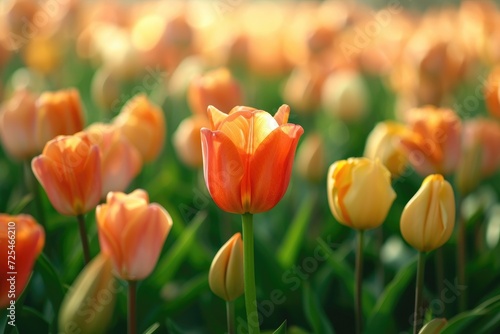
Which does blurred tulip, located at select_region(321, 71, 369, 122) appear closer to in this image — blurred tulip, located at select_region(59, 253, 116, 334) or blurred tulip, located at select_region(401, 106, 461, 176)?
blurred tulip, located at select_region(401, 106, 461, 176)

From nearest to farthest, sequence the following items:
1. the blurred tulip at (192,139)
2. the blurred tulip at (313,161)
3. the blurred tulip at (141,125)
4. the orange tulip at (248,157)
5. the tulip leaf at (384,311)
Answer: the orange tulip at (248,157)
the tulip leaf at (384,311)
the blurred tulip at (141,125)
the blurred tulip at (192,139)
the blurred tulip at (313,161)

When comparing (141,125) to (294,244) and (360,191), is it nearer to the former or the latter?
(294,244)

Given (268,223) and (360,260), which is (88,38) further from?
(360,260)

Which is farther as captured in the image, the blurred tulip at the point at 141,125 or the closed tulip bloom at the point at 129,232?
the blurred tulip at the point at 141,125

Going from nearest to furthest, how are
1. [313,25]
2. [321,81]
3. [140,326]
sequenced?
1. [140,326]
2. [321,81]
3. [313,25]

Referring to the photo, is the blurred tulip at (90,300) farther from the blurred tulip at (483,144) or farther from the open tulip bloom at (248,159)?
the blurred tulip at (483,144)

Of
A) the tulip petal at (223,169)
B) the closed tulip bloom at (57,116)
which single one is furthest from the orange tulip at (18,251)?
the closed tulip bloom at (57,116)

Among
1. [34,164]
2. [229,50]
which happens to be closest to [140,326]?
[34,164]

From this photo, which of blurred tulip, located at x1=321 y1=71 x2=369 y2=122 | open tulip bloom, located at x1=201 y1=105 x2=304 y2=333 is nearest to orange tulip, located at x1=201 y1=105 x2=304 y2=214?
open tulip bloom, located at x1=201 y1=105 x2=304 y2=333

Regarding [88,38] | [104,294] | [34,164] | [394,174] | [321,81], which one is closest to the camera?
[104,294]
